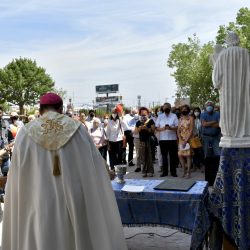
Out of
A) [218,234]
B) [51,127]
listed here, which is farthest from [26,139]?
[218,234]

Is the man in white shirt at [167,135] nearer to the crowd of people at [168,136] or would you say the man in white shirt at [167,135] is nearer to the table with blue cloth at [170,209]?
the crowd of people at [168,136]

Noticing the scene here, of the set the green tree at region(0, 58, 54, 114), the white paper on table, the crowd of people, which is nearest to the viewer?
the white paper on table

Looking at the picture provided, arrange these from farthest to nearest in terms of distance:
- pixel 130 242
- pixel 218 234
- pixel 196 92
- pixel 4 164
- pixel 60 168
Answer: pixel 196 92
pixel 4 164
pixel 130 242
pixel 218 234
pixel 60 168

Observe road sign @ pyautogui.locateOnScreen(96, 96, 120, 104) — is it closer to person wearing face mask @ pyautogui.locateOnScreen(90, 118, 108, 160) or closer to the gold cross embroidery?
person wearing face mask @ pyautogui.locateOnScreen(90, 118, 108, 160)

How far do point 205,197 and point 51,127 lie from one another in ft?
6.28

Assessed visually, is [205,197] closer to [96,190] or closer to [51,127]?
[96,190]

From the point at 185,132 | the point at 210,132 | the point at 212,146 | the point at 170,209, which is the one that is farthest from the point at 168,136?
the point at 170,209

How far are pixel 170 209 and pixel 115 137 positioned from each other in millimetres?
7265

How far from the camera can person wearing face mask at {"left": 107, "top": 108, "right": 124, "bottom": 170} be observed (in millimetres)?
11797

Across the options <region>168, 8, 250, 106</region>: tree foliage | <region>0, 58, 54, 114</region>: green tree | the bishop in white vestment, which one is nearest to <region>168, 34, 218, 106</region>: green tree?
<region>168, 8, 250, 106</region>: tree foliage

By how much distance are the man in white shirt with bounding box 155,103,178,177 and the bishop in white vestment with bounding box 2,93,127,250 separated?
22.6 ft

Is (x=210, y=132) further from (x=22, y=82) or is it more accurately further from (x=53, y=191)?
(x=22, y=82)

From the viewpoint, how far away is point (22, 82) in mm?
64062

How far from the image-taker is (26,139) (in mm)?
3662
